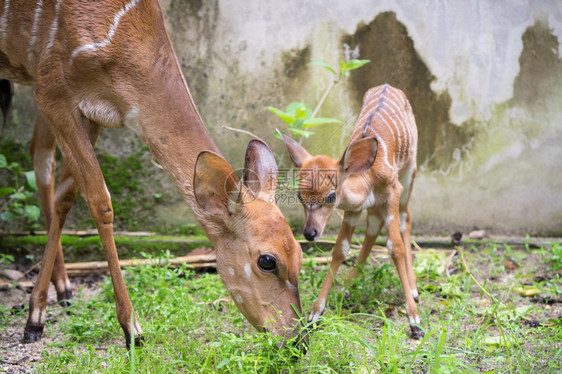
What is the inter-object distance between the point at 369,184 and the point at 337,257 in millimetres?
618

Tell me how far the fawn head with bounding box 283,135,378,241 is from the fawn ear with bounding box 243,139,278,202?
0.50m

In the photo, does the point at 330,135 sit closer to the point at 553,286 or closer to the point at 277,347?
the point at 553,286

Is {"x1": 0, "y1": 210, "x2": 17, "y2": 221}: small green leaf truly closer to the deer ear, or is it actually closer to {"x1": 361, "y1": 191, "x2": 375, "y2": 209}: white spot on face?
the deer ear

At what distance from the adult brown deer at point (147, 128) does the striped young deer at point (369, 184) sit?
0.60m

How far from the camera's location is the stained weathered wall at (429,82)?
6410 millimetres

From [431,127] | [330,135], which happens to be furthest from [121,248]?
[431,127]

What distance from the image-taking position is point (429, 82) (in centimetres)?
651

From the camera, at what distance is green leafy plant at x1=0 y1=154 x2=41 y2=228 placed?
540cm

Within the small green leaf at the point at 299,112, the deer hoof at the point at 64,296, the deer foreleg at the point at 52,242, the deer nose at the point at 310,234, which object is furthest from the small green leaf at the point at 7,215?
the deer nose at the point at 310,234

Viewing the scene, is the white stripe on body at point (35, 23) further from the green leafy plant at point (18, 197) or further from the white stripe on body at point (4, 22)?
the green leafy plant at point (18, 197)

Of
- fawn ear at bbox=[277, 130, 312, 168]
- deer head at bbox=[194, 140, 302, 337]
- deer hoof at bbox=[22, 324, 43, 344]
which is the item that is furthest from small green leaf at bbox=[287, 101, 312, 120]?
deer hoof at bbox=[22, 324, 43, 344]

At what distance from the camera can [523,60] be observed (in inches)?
256

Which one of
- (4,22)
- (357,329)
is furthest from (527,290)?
(4,22)

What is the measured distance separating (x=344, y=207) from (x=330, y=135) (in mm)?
2296
